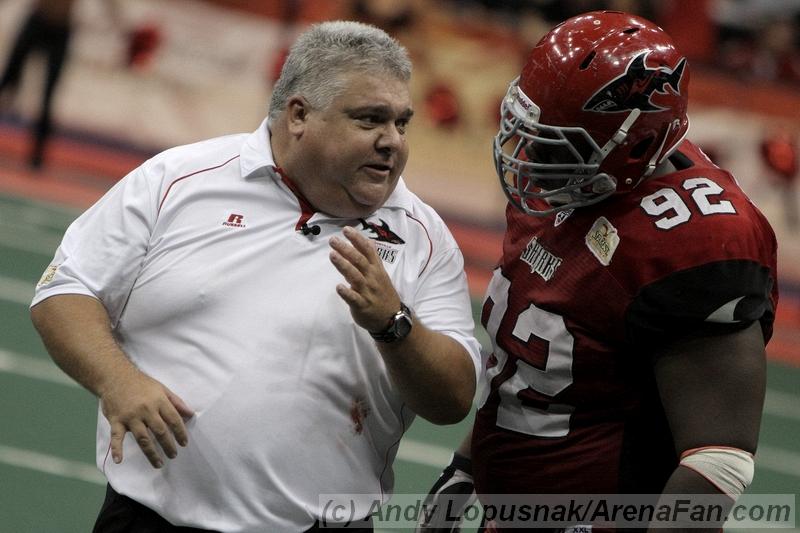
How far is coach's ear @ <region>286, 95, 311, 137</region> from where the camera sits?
278 centimetres

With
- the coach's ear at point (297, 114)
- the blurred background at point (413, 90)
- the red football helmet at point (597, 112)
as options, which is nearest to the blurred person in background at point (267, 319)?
the coach's ear at point (297, 114)

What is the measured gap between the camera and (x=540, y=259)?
2.76 m

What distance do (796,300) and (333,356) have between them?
22.5 feet

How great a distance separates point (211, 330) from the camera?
2.69 m

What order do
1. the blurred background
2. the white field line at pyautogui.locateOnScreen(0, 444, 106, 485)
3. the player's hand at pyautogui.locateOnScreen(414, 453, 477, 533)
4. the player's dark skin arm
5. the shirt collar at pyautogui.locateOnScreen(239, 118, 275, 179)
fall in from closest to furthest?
the player's dark skin arm
the shirt collar at pyautogui.locateOnScreen(239, 118, 275, 179)
the player's hand at pyautogui.locateOnScreen(414, 453, 477, 533)
the white field line at pyautogui.locateOnScreen(0, 444, 106, 485)
the blurred background

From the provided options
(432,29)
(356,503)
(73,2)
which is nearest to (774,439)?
(356,503)

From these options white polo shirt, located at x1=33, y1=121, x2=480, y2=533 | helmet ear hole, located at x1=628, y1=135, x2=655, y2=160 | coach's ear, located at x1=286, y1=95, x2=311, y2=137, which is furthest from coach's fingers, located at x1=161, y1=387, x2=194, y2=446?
helmet ear hole, located at x1=628, y1=135, x2=655, y2=160

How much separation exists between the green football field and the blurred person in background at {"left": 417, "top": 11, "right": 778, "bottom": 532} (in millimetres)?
2482

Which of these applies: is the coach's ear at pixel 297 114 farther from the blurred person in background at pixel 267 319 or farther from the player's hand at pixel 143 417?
the player's hand at pixel 143 417

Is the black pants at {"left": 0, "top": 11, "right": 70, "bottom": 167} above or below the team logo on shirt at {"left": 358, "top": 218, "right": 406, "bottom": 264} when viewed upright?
below

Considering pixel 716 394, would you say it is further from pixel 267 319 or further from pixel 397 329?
pixel 267 319

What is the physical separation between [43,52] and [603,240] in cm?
849

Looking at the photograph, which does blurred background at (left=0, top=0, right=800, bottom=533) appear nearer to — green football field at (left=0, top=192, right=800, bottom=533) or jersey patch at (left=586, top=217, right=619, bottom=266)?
green football field at (left=0, top=192, right=800, bottom=533)

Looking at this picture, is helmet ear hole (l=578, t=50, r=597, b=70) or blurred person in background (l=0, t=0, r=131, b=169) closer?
helmet ear hole (l=578, t=50, r=597, b=70)
